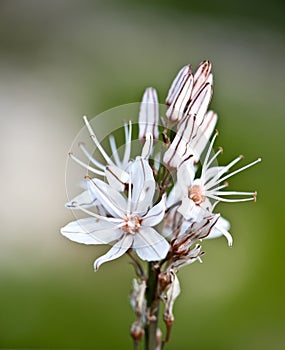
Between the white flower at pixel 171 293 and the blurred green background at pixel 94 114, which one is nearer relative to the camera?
the white flower at pixel 171 293

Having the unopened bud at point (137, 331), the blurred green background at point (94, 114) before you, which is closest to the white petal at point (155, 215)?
the unopened bud at point (137, 331)

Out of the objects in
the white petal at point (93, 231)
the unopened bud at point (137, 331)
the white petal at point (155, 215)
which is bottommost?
the unopened bud at point (137, 331)

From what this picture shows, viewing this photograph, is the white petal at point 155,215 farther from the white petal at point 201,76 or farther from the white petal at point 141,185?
the white petal at point 201,76

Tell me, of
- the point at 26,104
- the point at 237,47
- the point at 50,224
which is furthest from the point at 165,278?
the point at 237,47

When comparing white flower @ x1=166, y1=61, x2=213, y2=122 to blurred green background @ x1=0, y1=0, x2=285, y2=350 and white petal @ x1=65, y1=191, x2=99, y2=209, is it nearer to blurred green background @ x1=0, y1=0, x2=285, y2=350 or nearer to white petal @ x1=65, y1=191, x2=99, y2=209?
white petal @ x1=65, y1=191, x2=99, y2=209

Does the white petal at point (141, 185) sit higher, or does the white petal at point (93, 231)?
the white petal at point (141, 185)

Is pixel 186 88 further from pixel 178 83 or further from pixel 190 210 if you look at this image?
pixel 190 210

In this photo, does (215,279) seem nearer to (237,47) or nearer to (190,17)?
(237,47)
